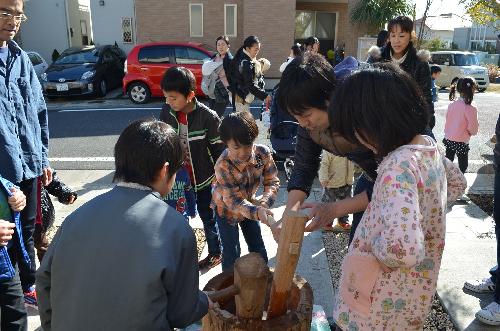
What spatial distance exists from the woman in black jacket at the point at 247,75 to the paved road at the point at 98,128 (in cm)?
142

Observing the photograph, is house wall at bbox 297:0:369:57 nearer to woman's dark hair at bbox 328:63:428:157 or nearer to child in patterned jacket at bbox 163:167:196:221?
child in patterned jacket at bbox 163:167:196:221

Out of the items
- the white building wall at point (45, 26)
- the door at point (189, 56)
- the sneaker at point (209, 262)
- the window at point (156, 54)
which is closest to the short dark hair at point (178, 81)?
the sneaker at point (209, 262)

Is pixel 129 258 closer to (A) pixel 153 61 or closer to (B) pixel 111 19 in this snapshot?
(A) pixel 153 61

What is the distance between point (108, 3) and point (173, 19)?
297 cm

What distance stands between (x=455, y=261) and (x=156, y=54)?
9516 millimetres

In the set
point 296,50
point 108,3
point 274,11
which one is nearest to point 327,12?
point 274,11

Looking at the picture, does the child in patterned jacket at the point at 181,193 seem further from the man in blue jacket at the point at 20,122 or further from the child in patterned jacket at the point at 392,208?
the child in patterned jacket at the point at 392,208

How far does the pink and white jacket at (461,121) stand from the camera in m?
4.98

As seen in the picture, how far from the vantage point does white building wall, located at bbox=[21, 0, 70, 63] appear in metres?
18.2

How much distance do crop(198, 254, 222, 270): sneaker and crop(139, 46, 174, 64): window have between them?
8711 mm

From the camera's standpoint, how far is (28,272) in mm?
2646

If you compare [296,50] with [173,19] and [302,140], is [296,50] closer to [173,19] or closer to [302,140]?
[302,140]

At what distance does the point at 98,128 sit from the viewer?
28.2 ft

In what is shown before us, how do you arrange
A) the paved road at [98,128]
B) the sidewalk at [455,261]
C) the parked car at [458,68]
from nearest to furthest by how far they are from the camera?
the sidewalk at [455,261] → the paved road at [98,128] → the parked car at [458,68]
